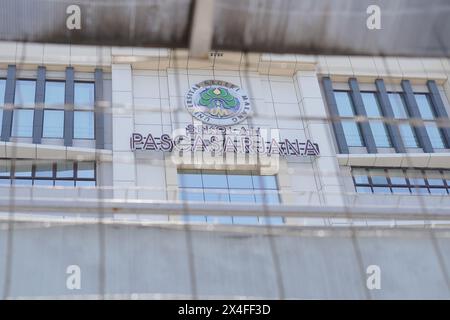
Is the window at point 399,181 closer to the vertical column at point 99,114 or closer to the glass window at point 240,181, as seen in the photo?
the glass window at point 240,181

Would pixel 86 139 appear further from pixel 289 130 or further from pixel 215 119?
pixel 289 130

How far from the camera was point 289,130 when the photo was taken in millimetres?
11406

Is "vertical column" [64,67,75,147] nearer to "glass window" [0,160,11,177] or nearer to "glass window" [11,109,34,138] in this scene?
"glass window" [11,109,34,138]

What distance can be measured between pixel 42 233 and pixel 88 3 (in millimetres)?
2079

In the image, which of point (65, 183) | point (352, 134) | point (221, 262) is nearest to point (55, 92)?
point (65, 183)

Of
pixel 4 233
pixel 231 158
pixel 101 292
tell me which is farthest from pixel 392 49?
pixel 231 158

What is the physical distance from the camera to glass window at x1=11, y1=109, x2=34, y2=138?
1079cm

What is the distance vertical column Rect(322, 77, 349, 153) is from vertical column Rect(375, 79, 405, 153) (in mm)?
794

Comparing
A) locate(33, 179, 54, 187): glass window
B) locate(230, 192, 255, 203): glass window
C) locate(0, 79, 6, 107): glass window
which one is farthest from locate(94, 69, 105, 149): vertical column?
locate(230, 192, 255, 203): glass window

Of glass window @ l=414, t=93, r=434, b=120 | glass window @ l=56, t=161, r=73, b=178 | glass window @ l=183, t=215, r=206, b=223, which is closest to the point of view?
glass window @ l=183, t=215, r=206, b=223

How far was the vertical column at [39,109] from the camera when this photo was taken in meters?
10.8

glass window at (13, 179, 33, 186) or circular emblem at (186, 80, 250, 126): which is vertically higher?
circular emblem at (186, 80, 250, 126)

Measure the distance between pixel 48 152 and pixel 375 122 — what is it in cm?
515

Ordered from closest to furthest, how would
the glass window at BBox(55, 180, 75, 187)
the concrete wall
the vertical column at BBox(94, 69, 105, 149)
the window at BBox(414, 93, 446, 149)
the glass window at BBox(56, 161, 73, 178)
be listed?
1. the concrete wall
2. the glass window at BBox(55, 180, 75, 187)
3. the glass window at BBox(56, 161, 73, 178)
4. the vertical column at BBox(94, 69, 105, 149)
5. the window at BBox(414, 93, 446, 149)
